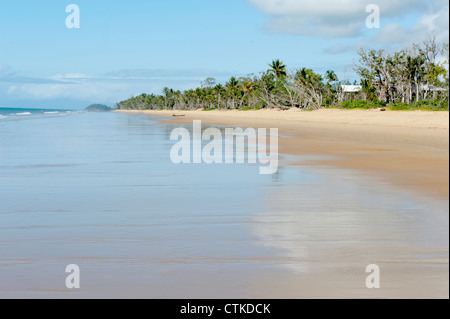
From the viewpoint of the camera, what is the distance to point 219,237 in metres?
5.51

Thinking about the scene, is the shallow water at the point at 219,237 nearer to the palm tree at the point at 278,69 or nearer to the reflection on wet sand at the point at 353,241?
the reflection on wet sand at the point at 353,241

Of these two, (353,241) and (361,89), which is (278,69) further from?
(353,241)

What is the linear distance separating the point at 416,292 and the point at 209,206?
155 inches

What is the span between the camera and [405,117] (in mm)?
36844

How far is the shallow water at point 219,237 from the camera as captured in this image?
3980mm

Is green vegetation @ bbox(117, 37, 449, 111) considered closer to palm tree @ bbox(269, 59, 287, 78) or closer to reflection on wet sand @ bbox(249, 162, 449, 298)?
palm tree @ bbox(269, 59, 287, 78)

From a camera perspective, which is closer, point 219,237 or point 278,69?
point 219,237

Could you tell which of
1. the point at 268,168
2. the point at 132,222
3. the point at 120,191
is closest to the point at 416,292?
the point at 132,222

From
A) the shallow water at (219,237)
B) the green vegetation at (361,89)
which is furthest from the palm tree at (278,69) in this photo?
the shallow water at (219,237)

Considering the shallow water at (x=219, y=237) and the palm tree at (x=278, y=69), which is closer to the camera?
the shallow water at (x=219, y=237)

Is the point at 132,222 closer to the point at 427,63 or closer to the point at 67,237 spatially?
the point at 67,237

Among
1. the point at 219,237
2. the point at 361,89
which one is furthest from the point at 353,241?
the point at 361,89

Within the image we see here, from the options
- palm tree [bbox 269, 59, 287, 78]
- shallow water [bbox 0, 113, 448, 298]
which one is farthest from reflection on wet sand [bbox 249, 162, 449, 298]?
palm tree [bbox 269, 59, 287, 78]
